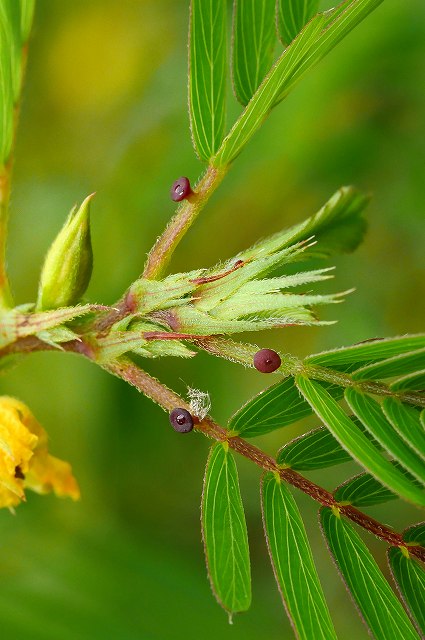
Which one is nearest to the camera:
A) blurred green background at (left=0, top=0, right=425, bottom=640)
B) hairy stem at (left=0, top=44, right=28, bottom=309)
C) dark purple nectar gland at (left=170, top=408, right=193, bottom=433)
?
dark purple nectar gland at (left=170, top=408, right=193, bottom=433)

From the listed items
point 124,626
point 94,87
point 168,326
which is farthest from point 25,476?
point 94,87

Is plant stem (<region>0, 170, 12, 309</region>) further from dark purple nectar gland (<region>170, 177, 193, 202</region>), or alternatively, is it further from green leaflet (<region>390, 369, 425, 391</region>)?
green leaflet (<region>390, 369, 425, 391</region>)

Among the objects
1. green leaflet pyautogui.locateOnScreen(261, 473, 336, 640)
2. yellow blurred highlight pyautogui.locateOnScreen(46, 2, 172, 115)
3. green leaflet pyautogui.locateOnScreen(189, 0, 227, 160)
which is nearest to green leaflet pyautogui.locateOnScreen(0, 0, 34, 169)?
green leaflet pyautogui.locateOnScreen(189, 0, 227, 160)

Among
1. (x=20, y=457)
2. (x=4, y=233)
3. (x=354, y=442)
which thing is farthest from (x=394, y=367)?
(x=4, y=233)

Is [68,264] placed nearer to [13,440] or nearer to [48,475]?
[13,440]

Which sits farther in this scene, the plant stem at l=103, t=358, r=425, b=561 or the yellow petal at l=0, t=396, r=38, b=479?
the yellow petal at l=0, t=396, r=38, b=479
